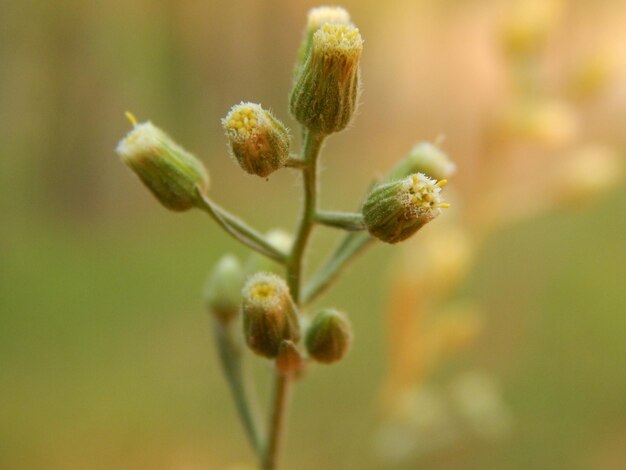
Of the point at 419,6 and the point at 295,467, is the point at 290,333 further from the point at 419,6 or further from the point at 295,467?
the point at 419,6

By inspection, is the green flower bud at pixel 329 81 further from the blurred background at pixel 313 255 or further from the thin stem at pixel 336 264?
the blurred background at pixel 313 255

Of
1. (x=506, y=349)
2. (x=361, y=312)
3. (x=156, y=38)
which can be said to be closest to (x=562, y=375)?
(x=506, y=349)

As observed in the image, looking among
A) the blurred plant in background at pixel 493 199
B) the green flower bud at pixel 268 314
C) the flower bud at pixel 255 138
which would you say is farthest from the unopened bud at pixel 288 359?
the blurred plant in background at pixel 493 199

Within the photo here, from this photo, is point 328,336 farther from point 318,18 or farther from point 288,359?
point 318,18

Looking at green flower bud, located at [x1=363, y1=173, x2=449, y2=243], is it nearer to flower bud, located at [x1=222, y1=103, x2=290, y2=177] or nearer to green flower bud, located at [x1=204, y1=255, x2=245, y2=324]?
flower bud, located at [x1=222, y1=103, x2=290, y2=177]

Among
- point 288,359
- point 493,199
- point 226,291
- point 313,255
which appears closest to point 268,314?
point 288,359
